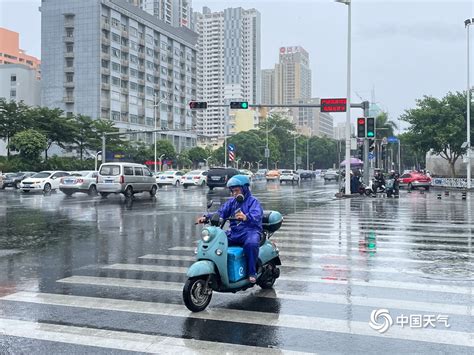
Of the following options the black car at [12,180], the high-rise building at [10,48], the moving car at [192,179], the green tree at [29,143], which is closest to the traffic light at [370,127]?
the moving car at [192,179]

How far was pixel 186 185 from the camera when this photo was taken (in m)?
44.5

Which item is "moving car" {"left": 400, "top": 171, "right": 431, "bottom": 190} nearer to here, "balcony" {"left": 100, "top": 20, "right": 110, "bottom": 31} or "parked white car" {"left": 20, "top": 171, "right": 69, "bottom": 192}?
"parked white car" {"left": 20, "top": 171, "right": 69, "bottom": 192}

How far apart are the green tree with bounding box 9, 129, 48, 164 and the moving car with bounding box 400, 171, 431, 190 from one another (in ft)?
115

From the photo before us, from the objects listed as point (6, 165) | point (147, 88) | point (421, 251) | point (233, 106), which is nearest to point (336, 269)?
point (421, 251)

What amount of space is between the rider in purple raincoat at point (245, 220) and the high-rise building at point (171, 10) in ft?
365

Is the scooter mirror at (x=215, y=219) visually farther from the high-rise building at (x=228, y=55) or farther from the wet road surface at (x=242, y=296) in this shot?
the high-rise building at (x=228, y=55)

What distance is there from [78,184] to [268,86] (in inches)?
6076

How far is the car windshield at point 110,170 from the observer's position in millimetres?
27172

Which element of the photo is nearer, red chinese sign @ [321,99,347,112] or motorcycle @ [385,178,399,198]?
motorcycle @ [385,178,399,198]

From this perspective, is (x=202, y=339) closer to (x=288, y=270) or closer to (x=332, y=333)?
(x=332, y=333)

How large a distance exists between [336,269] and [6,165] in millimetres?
50042

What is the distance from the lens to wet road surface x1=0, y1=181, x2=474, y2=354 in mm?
5027

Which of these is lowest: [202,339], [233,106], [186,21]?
[202,339]

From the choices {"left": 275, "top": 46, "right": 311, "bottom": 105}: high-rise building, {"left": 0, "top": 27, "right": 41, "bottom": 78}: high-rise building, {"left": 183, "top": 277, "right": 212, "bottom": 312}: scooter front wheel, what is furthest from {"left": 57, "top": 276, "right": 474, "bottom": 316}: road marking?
{"left": 275, "top": 46, "right": 311, "bottom": 105}: high-rise building
